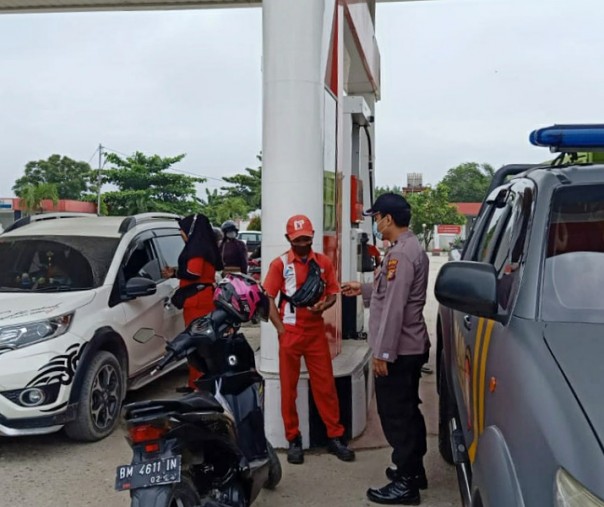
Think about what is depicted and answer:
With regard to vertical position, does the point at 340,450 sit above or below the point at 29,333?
below

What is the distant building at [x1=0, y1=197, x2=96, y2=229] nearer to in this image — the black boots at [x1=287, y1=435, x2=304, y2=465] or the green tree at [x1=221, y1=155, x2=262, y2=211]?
the green tree at [x1=221, y1=155, x2=262, y2=211]

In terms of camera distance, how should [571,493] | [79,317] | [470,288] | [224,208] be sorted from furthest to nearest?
[224,208] < [79,317] < [470,288] < [571,493]

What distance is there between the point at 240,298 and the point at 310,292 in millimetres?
1178

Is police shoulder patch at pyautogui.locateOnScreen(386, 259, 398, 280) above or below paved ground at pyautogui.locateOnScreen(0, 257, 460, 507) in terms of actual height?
above

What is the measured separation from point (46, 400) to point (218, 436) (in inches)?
87.9

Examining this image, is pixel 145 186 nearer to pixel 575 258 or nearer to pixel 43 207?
pixel 43 207

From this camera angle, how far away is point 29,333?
475 cm

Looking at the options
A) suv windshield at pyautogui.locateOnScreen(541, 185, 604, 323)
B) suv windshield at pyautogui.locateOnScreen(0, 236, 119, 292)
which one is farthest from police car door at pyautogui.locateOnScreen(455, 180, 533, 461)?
suv windshield at pyautogui.locateOnScreen(0, 236, 119, 292)

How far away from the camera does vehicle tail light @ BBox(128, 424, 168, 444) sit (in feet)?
8.61

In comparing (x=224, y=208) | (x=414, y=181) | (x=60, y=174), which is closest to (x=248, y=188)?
(x=224, y=208)

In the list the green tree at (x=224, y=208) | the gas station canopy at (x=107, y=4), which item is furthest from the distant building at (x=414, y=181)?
the gas station canopy at (x=107, y=4)

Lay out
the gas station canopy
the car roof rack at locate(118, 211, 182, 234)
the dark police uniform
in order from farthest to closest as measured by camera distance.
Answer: the gas station canopy → the car roof rack at locate(118, 211, 182, 234) → the dark police uniform

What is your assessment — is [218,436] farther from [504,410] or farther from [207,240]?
[207,240]

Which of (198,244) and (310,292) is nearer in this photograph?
(310,292)
